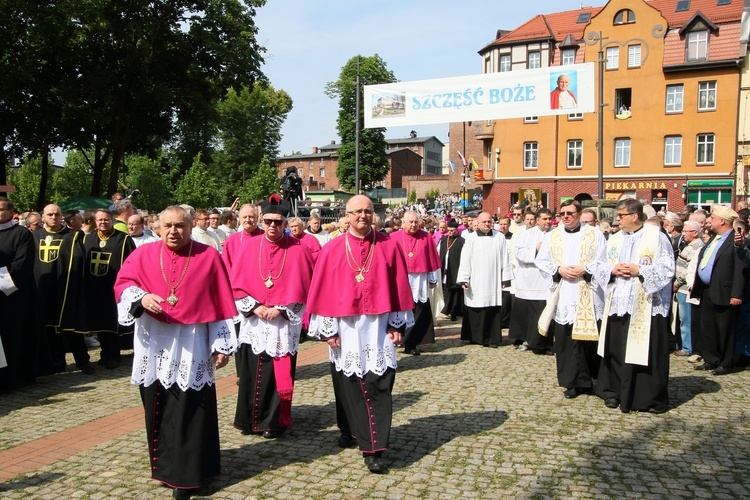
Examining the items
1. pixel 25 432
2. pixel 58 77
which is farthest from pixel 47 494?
pixel 58 77

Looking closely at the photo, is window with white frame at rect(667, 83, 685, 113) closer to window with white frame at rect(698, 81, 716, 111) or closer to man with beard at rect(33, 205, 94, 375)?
window with white frame at rect(698, 81, 716, 111)

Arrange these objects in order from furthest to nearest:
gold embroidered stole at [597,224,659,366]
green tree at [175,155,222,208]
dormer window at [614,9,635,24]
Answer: dormer window at [614,9,635,24]
green tree at [175,155,222,208]
gold embroidered stole at [597,224,659,366]

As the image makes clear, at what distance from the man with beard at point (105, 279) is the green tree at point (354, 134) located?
49872 millimetres

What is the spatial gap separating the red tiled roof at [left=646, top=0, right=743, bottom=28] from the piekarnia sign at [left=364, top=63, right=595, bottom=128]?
96.8 ft

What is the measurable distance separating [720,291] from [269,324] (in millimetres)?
6039

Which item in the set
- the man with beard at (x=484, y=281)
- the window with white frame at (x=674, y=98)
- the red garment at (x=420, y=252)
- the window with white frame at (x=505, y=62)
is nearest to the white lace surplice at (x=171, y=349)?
Result: the red garment at (x=420, y=252)

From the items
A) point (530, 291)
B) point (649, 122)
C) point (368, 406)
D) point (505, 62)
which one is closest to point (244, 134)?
point (505, 62)

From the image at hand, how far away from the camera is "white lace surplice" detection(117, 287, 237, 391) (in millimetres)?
5023

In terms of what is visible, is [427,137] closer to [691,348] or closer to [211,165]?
[211,165]

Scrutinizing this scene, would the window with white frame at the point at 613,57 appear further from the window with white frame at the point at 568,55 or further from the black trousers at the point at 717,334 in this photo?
the black trousers at the point at 717,334

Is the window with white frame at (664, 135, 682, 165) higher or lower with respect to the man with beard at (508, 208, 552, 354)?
higher

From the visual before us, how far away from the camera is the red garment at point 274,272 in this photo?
21.2 feet

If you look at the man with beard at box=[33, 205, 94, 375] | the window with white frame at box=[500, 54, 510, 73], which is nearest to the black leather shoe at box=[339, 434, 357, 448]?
the man with beard at box=[33, 205, 94, 375]

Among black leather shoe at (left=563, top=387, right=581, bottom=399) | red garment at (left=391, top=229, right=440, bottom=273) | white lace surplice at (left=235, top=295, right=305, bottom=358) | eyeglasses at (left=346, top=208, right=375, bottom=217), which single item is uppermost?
eyeglasses at (left=346, top=208, right=375, bottom=217)
